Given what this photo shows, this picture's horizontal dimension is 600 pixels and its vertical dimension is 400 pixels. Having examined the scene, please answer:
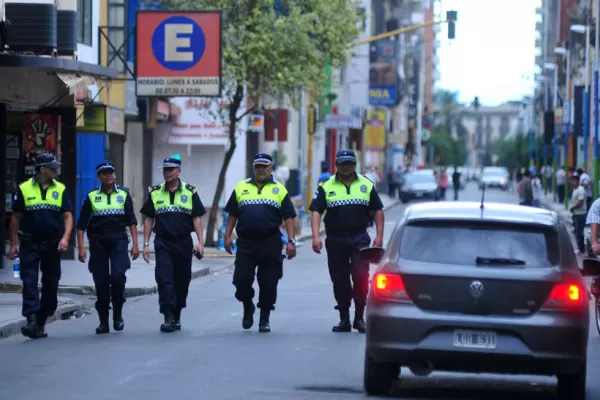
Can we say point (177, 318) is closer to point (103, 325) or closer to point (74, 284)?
point (103, 325)

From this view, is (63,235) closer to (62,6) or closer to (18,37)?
(18,37)

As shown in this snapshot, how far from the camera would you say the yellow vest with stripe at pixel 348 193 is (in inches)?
602

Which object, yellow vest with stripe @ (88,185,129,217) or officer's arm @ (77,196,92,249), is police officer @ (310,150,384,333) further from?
officer's arm @ (77,196,92,249)

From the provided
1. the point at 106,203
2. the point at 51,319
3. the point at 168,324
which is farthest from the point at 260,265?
the point at 51,319

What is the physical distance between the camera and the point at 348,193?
1532 centimetres

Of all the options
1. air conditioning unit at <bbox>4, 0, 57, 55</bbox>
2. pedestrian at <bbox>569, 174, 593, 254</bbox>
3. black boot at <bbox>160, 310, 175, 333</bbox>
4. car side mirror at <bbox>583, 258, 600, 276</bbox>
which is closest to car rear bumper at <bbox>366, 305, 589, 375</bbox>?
car side mirror at <bbox>583, 258, 600, 276</bbox>

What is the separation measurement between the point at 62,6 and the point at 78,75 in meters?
4.38

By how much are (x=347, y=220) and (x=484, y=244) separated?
4963 millimetres

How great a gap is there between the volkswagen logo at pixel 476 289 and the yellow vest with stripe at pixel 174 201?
234 inches

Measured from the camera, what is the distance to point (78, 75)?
21.7 metres

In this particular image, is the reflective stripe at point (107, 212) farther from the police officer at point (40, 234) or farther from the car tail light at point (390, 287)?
the car tail light at point (390, 287)

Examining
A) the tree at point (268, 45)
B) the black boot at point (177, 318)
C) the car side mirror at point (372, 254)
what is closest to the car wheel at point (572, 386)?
the car side mirror at point (372, 254)

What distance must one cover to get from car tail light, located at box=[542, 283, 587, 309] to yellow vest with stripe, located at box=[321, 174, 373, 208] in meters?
5.21

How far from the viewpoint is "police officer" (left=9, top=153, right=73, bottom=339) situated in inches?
598
